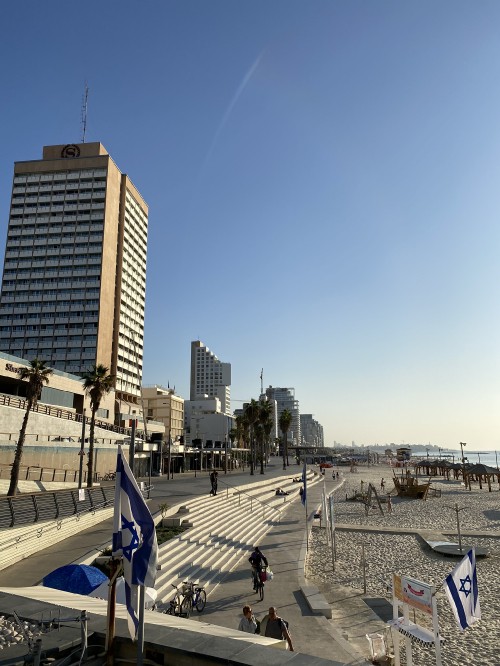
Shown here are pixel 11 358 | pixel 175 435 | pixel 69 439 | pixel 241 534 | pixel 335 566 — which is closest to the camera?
pixel 335 566

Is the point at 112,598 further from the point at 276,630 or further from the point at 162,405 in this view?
the point at 162,405

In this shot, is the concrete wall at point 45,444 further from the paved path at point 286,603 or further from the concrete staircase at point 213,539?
the paved path at point 286,603

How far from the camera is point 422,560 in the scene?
23219 mm

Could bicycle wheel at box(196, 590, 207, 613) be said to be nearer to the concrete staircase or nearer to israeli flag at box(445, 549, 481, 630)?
the concrete staircase

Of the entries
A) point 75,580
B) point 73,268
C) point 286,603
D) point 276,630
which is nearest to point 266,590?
point 286,603

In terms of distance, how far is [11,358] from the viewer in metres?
49.1

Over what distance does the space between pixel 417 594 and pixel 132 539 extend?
5.94 meters

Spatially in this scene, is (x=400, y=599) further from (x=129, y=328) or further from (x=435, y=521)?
(x=129, y=328)

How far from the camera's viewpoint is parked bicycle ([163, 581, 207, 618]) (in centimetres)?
1358

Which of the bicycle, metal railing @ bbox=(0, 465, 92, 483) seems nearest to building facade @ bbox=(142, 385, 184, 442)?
metal railing @ bbox=(0, 465, 92, 483)

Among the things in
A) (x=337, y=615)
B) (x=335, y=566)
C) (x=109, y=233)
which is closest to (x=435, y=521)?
(x=335, y=566)

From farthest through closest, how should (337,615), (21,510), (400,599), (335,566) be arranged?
(335,566) < (21,510) < (337,615) < (400,599)

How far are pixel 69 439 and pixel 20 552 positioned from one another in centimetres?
2982

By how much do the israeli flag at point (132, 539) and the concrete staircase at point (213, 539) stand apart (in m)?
9.81
